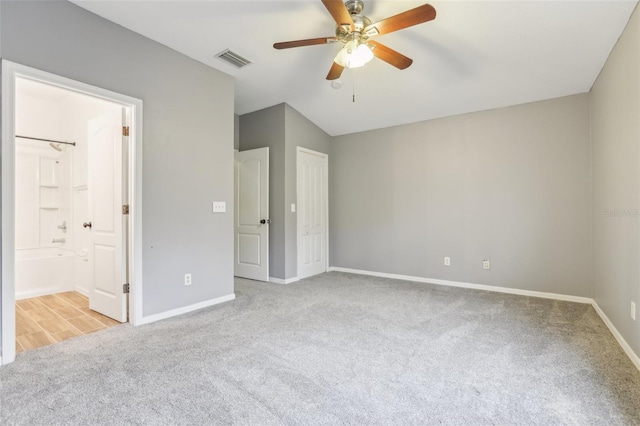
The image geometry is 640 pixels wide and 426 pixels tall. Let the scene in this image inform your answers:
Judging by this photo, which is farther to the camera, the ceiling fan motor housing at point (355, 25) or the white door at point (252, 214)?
the white door at point (252, 214)

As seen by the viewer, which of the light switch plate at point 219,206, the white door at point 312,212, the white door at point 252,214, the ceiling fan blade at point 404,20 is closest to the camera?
the ceiling fan blade at point 404,20

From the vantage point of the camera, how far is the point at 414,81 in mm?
3654

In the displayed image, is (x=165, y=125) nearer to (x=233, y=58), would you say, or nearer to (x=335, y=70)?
(x=233, y=58)

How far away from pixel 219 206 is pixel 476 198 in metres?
3.44

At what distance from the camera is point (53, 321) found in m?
3.03

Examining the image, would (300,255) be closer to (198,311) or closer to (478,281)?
(198,311)

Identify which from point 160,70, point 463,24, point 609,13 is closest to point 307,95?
point 160,70

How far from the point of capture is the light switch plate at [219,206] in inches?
141

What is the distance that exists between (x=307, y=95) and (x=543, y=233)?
11.7 feet

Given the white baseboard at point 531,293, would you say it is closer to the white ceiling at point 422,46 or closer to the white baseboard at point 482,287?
the white baseboard at point 482,287

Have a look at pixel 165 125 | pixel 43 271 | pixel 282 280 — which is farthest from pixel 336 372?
pixel 43 271

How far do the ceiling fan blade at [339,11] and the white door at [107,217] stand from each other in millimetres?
2259

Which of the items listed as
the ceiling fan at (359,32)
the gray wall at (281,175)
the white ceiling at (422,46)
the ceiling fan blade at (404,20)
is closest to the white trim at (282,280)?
the gray wall at (281,175)

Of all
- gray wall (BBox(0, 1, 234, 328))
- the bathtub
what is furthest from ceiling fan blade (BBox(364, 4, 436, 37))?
the bathtub
